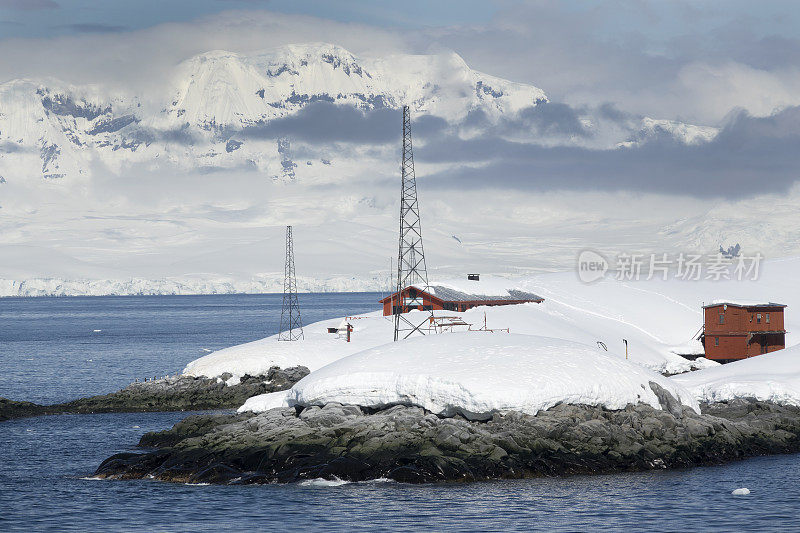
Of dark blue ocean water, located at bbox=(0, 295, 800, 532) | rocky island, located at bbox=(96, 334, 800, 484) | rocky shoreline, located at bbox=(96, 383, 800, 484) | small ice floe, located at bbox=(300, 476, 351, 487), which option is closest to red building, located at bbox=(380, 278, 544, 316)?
rocky island, located at bbox=(96, 334, 800, 484)

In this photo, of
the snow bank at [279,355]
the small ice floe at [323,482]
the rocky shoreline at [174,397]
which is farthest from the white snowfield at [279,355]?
the small ice floe at [323,482]

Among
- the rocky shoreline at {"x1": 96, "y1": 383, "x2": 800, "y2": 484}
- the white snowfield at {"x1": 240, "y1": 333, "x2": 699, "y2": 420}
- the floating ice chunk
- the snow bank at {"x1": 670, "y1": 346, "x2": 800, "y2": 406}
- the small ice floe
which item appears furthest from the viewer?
the snow bank at {"x1": 670, "y1": 346, "x2": 800, "y2": 406}

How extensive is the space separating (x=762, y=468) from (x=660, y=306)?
7922 centimetres

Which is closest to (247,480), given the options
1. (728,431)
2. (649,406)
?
(649,406)

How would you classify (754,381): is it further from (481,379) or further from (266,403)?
(266,403)

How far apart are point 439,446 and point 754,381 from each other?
85.9 ft

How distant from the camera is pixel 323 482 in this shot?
40.0 metres

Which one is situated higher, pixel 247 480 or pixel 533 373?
pixel 533 373

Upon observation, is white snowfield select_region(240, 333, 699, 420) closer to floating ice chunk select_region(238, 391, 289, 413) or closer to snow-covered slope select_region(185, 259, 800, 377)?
floating ice chunk select_region(238, 391, 289, 413)

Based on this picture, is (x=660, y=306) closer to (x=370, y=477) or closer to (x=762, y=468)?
(x=762, y=468)

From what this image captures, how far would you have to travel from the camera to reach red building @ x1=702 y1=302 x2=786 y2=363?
298ft

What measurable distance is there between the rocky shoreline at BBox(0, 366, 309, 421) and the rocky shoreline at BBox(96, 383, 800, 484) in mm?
25456

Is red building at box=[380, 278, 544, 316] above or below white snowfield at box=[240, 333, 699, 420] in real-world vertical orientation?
above

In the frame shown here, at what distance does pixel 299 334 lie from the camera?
98688 mm
